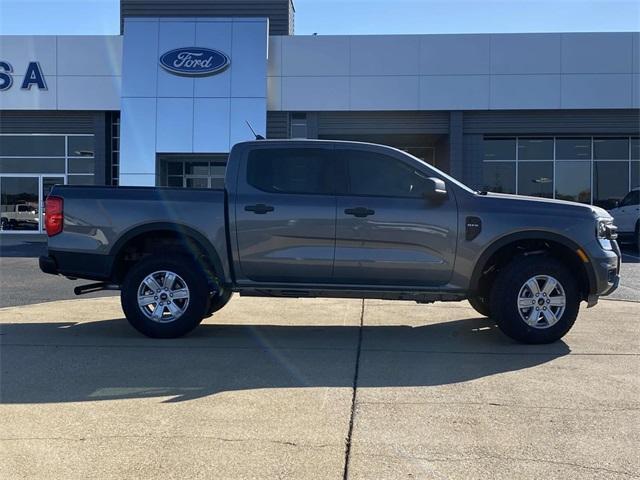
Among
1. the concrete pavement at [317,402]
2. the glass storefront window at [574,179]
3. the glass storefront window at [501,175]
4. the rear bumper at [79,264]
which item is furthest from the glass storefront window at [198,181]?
the rear bumper at [79,264]

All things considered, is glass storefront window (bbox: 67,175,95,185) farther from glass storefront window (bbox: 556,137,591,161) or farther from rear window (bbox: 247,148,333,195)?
rear window (bbox: 247,148,333,195)

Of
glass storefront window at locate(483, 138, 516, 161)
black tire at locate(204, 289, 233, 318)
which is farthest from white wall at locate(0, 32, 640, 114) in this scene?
black tire at locate(204, 289, 233, 318)

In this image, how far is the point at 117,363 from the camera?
5527 millimetres

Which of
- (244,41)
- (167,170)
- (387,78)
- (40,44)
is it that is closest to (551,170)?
(387,78)

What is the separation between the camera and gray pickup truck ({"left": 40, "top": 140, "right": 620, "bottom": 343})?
625 centimetres

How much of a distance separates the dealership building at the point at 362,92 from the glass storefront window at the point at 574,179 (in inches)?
1.4

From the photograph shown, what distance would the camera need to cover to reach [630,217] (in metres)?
18.1

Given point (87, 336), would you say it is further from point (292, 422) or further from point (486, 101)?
point (486, 101)

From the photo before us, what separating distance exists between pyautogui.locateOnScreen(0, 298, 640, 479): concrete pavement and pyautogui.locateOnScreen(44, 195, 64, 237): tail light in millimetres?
1138

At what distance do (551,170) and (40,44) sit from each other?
18622 mm

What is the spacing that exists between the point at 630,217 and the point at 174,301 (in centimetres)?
1577

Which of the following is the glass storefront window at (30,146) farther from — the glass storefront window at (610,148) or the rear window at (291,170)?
the rear window at (291,170)

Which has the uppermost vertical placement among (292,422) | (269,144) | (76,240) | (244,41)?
(244,41)

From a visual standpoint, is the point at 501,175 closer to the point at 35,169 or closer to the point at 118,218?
the point at 35,169
